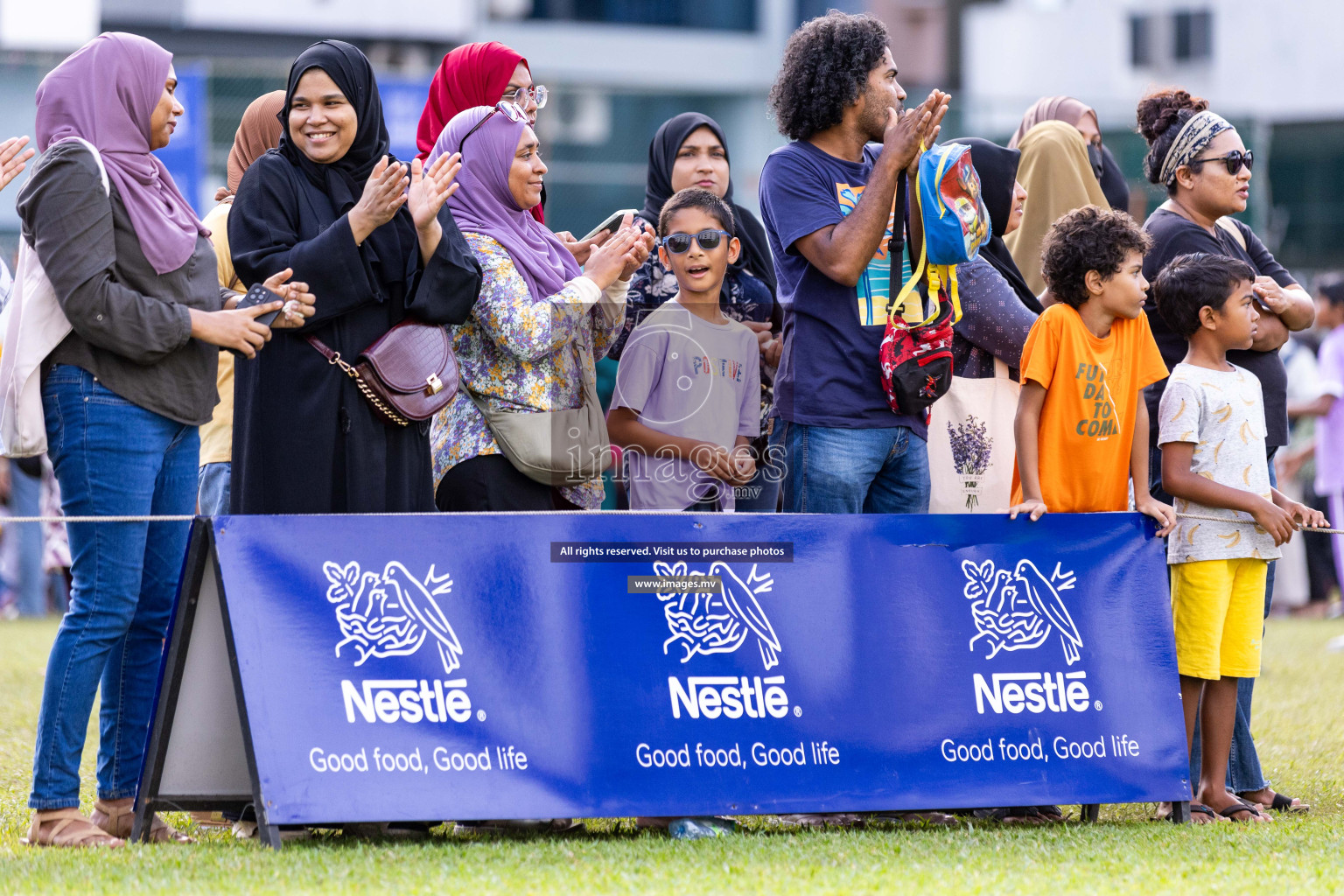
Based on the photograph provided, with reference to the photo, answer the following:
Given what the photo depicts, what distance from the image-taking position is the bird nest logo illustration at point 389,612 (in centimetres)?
401

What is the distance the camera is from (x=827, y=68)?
184 inches

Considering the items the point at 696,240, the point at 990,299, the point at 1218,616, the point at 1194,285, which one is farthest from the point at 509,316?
the point at 1218,616

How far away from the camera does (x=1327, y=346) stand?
35.3ft

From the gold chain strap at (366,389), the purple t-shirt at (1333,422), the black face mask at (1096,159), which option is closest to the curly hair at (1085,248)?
the black face mask at (1096,159)

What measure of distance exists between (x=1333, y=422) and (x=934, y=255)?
7156 millimetres

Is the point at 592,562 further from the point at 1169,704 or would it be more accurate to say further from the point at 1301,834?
the point at 1301,834

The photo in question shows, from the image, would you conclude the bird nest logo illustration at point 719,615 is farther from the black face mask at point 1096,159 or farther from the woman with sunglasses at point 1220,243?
the black face mask at point 1096,159

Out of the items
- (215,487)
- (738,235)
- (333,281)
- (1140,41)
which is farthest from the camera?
(1140,41)

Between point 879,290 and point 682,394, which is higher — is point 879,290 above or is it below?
above

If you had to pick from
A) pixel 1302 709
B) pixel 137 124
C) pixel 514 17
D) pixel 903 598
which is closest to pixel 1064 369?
pixel 903 598

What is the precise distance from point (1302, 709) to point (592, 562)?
4.19 meters

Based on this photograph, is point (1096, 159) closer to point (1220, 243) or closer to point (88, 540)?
point (1220, 243)

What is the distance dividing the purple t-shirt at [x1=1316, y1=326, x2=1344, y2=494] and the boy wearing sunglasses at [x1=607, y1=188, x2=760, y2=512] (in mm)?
6910

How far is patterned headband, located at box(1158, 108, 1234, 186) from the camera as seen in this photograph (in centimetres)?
511
